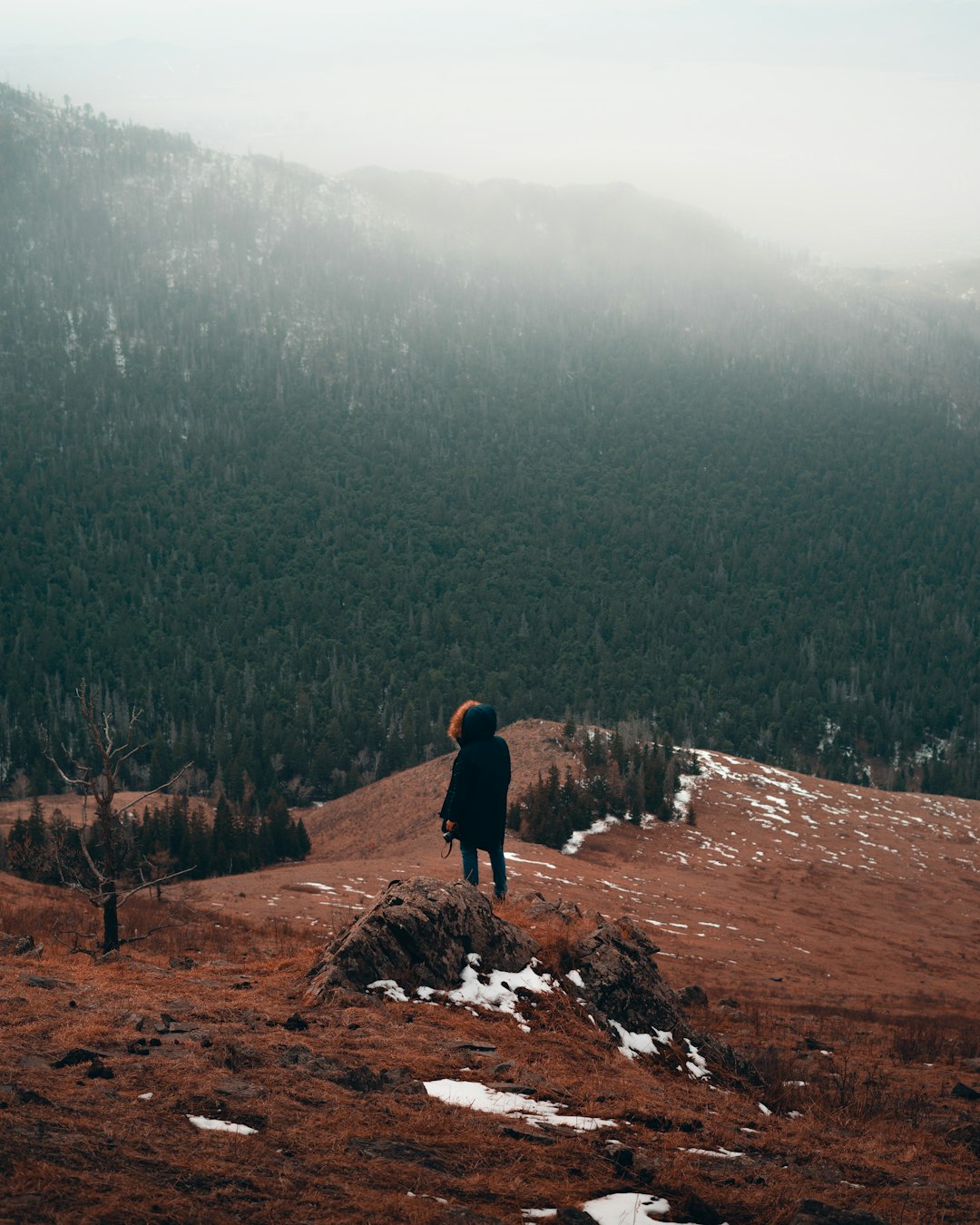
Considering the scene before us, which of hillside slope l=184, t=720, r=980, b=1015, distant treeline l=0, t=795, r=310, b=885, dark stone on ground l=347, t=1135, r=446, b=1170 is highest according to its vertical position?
dark stone on ground l=347, t=1135, r=446, b=1170

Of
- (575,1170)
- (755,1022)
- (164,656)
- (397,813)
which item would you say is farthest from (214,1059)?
(164,656)

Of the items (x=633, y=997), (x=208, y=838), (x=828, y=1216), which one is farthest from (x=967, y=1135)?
(x=208, y=838)

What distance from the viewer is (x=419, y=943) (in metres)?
12.8

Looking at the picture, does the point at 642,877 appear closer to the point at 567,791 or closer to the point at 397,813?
the point at 567,791

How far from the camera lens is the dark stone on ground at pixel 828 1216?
25.0 ft

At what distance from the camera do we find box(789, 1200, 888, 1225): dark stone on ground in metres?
7.63

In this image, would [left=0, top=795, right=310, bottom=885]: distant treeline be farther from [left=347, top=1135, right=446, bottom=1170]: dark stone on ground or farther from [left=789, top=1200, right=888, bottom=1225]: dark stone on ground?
[left=789, top=1200, right=888, bottom=1225]: dark stone on ground

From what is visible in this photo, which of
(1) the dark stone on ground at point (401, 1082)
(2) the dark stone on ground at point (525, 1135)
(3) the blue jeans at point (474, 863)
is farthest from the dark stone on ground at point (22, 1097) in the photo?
(3) the blue jeans at point (474, 863)

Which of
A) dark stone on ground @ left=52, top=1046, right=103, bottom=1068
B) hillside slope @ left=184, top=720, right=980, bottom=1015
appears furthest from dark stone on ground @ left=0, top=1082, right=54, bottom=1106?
hillside slope @ left=184, top=720, right=980, bottom=1015

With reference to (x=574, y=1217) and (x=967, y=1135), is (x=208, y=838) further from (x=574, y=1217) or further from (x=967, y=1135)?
(x=574, y=1217)

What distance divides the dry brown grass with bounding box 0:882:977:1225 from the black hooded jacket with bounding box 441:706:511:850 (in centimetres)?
191

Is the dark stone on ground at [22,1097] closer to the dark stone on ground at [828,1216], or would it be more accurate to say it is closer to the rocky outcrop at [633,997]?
the dark stone on ground at [828,1216]

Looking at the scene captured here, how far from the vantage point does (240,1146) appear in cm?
799

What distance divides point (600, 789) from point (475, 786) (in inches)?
1759
